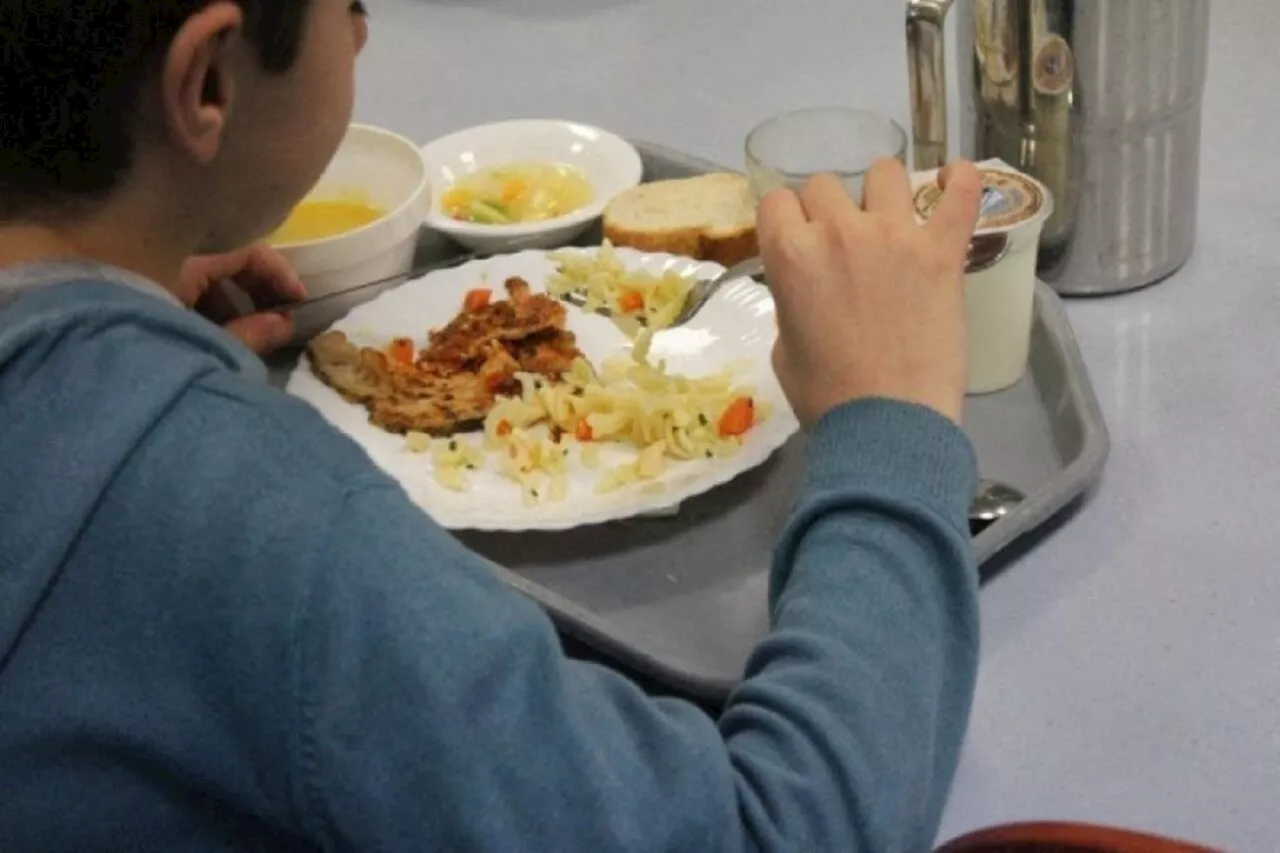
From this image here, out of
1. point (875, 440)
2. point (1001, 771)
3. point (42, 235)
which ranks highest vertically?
point (42, 235)

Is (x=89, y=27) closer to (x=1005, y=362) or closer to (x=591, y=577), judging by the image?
(x=591, y=577)

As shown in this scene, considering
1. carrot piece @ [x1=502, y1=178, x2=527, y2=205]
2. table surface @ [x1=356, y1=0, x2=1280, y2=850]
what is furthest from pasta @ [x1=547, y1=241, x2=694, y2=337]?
table surface @ [x1=356, y1=0, x2=1280, y2=850]

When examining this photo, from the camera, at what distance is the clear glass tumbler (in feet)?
3.12

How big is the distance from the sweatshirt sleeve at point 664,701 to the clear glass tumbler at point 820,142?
378 millimetres

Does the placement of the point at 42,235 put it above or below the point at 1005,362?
above

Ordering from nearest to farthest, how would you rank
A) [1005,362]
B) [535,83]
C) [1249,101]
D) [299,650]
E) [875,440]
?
[299,650], [875,440], [1005,362], [1249,101], [535,83]

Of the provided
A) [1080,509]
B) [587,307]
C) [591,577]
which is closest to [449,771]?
[591,577]

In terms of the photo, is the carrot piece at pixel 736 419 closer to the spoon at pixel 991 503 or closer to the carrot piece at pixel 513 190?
the spoon at pixel 991 503

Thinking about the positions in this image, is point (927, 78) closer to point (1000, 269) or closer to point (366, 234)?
point (1000, 269)

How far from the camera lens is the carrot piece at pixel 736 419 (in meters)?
0.77

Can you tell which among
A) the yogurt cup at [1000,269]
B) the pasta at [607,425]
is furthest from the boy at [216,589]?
the yogurt cup at [1000,269]

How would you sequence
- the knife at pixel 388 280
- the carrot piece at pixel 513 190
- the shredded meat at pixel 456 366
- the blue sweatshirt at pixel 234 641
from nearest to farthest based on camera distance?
1. the blue sweatshirt at pixel 234 641
2. the shredded meat at pixel 456 366
3. the knife at pixel 388 280
4. the carrot piece at pixel 513 190

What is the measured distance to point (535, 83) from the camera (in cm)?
131

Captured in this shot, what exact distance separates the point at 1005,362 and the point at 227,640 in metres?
0.54
